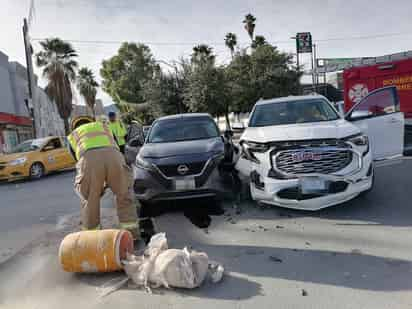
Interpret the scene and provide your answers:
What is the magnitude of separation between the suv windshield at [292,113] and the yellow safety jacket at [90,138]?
283cm

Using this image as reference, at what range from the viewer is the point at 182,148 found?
5.80 meters

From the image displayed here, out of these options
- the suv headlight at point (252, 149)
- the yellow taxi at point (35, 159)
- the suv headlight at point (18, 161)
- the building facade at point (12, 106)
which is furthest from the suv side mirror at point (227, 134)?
the building facade at point (12, 106)

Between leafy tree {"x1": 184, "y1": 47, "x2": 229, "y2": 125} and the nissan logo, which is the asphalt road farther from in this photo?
leafy tree {"x1": 184, "y1": 47, "x2": 229, "y2": 125}

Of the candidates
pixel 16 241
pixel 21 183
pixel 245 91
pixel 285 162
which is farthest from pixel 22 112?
pixel 285 162

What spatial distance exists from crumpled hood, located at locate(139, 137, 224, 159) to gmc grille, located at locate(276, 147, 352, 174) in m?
1.33

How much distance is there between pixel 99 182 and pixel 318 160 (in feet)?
9.57

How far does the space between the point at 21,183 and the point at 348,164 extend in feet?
33.7

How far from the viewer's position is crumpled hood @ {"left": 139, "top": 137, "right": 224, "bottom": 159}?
5.62 meters

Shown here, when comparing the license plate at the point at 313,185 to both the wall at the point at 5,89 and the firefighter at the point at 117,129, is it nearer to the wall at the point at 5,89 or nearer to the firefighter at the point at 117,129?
the firefighter at the point at 117,129

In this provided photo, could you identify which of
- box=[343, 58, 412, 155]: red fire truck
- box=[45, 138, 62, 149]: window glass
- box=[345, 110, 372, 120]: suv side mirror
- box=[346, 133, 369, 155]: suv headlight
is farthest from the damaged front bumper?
box=[45, 138, 62, 149]: window glass

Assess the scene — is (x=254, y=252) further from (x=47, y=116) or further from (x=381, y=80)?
(x=47, y=116)

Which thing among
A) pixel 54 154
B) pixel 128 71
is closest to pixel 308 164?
pixel 54 154

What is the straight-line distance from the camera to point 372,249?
12.7 ft

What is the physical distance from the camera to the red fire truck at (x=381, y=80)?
8.77 m
